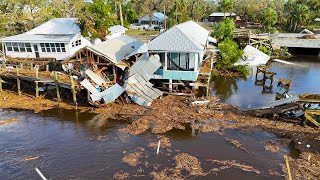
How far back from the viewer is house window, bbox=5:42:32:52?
35.6 meters

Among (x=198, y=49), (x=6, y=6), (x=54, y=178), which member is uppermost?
(x=6, y=6)

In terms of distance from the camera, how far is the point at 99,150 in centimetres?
1927

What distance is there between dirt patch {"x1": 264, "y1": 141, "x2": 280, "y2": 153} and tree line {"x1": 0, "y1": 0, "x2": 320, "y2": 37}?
25.8 m

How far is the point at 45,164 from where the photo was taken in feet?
58.3

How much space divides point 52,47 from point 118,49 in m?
10.2

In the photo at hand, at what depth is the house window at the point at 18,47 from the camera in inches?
1400

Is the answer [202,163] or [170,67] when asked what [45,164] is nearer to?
[202,163]

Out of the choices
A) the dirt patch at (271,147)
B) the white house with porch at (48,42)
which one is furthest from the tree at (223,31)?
the dirt patch at (271,147)

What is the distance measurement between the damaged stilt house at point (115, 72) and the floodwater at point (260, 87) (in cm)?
828

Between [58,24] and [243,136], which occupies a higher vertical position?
[58,24]

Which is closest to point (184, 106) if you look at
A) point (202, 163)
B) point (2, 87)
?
point (202, 163)

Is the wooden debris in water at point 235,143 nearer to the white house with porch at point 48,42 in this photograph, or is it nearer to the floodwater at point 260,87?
the floodwater at point 260,87

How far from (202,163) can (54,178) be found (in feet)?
29.6

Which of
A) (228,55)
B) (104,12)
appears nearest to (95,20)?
(104,12)
